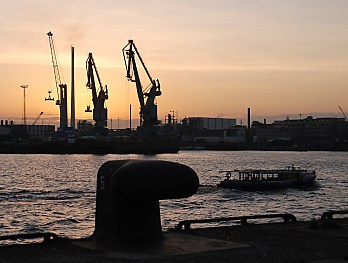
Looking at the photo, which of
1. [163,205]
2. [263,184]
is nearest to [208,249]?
[163,205]

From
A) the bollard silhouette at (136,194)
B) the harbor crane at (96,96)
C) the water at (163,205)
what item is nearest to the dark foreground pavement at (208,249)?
the bollard silhouette at (136,194)

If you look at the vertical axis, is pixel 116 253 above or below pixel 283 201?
above

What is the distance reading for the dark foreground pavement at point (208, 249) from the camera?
9297 mm

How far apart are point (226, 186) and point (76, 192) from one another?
520 inches

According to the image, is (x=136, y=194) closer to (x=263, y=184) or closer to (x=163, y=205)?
(x=163, y=205)

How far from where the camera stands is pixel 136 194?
33.1 feet

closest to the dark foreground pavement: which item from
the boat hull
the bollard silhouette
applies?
the bollard silhouette

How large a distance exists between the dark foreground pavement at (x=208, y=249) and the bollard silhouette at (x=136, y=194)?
34cm

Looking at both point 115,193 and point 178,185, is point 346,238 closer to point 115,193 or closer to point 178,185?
point 178,185

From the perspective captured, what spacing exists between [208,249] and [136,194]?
148 cm

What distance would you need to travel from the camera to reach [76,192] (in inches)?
2029

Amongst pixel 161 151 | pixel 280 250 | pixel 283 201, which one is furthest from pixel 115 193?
→ pixel 161 151

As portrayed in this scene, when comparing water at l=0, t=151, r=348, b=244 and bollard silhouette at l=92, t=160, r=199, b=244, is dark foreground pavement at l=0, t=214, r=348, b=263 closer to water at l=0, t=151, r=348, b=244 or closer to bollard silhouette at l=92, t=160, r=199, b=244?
bollard silhouette at l=92, t=160, r=199, b=244

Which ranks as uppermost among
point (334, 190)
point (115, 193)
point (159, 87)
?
point (159, 87)
